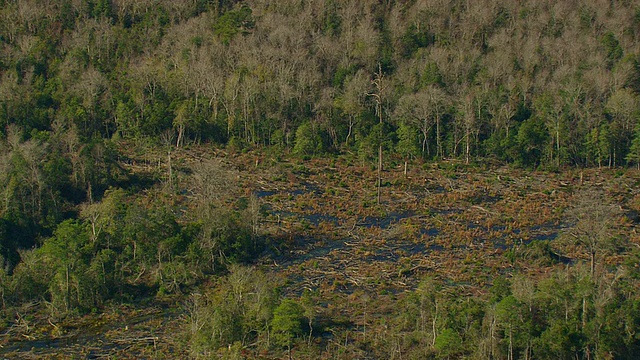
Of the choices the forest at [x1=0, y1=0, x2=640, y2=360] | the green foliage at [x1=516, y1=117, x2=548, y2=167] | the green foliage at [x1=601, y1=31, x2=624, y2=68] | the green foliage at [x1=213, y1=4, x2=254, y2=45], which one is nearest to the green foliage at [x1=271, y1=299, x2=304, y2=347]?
the forest at [x1=0, y1=0, x2=640, y2=360]

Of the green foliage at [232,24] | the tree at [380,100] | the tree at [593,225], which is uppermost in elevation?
the green foliage at [232,24]

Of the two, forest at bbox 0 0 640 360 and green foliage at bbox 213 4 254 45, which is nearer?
forest at bbox 0 0 640 360

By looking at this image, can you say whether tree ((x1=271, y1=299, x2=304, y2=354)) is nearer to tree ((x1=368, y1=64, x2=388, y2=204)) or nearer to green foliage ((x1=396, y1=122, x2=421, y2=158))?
tree ((x1=368, y1=64, x2=388, y2=204))

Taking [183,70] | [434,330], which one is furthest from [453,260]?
[183,70]

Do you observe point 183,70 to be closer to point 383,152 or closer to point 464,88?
point 383,152

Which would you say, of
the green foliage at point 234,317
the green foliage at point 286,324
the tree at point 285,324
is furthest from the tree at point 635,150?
the tree at point 285,324

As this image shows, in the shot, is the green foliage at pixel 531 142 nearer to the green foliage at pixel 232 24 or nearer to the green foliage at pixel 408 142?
the green foliage at pixel 408 142

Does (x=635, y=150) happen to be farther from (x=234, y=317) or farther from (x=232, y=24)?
(x=232, y=24)

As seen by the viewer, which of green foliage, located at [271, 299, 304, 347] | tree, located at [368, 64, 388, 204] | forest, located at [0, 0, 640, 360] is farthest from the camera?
tree, located at [368, 64, 388, 204]

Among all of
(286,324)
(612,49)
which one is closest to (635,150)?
(612,49)
